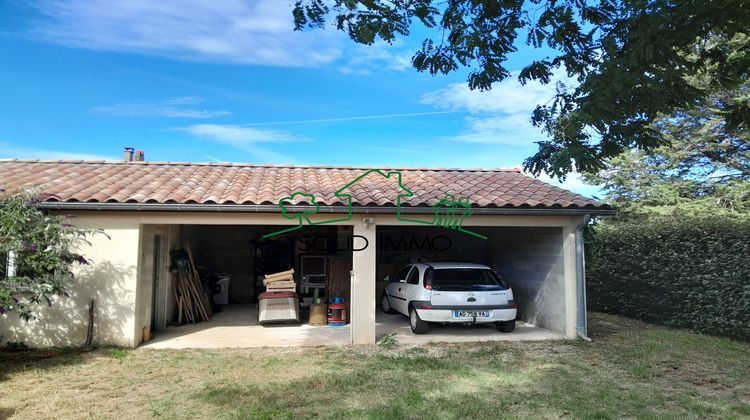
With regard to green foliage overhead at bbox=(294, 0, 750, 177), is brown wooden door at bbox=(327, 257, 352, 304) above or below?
below

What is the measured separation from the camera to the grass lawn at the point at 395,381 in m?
4.90

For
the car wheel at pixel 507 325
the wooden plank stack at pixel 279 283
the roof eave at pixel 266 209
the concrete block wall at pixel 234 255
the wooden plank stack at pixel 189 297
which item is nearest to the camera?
the roof eave at pixel 266 209

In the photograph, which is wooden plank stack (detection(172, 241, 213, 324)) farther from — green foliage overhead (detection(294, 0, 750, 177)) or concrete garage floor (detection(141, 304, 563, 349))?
green foliage overhead (detection(294, 0, 750, 177))

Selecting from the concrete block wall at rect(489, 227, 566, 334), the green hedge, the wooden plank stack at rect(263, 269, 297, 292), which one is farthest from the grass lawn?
the wooden plank stack at rect(263, 269, 297, 292)

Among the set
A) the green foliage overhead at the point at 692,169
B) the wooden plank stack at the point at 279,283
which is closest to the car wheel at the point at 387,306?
the wooden plank stack at the point at 279,283

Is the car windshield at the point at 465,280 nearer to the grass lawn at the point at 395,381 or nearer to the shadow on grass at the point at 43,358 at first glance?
the grass lawn at the point at 395,381

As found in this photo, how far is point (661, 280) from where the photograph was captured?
9.85 meters

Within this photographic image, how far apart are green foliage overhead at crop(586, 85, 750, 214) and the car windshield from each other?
40.0 feet

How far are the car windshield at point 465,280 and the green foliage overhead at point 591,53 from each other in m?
3.18

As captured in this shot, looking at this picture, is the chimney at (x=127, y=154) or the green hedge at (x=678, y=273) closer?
the green hedge at (x=678, y=273)

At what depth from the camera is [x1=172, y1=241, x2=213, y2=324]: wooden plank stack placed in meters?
10.2

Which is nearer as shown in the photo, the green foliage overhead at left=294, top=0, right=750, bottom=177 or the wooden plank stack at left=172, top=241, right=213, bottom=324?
the green foliage overhead at left=294, top=0, right=750, bottom=177

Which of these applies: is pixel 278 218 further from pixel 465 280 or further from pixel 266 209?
pixel 465 280

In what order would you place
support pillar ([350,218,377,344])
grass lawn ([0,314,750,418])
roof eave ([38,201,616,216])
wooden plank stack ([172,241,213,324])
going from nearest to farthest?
grass lawn ([0,314,750,418]) → roof eave ([38,201,616,216]) → support pillar ([350,218,377,344]) → wooden plank stack ([172,241,213,324])
